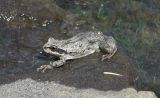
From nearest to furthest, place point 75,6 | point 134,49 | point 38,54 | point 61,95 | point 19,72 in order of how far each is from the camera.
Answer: point 61,95 → point 19,72 → point 38,54 → point 134,49 → point 75,6

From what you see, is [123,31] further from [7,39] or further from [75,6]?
[7,39]

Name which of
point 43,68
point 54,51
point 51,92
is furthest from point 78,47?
point 51,92

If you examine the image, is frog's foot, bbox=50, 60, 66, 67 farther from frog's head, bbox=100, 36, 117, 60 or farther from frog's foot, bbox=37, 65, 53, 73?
frog's head, bbox=100, 36, 117, 60

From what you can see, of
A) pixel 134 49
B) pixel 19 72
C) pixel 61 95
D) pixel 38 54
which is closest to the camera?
pixel 61 95

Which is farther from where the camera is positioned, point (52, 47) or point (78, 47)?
point (78, 47)

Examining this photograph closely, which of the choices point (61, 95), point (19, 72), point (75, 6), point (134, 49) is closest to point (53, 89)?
point (61, 95)

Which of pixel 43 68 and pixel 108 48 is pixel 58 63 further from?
pixel 108 48
